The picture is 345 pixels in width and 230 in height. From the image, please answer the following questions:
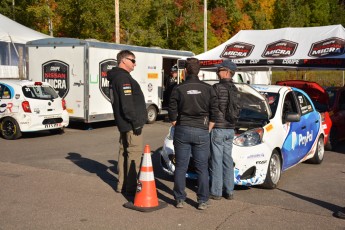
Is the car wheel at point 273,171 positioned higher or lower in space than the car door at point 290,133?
lower

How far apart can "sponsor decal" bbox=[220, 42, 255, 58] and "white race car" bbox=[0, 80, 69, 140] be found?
6.34 metres

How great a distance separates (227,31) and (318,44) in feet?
92.7

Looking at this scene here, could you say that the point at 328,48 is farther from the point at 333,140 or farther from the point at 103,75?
the point at 103,75

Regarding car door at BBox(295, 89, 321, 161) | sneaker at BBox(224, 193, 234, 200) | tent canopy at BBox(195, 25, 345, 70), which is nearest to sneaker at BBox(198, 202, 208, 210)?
sneaker at BBox(224, 193, 234, 200)

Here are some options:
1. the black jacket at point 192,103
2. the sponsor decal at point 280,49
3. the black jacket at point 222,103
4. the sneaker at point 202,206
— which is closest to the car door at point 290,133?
the black jacket at point 222,103

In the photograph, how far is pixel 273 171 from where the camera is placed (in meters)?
7.72

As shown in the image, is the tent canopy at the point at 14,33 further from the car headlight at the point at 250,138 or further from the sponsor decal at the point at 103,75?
the car headlight at the point at 250,138

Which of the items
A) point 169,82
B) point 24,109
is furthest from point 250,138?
point 169,82

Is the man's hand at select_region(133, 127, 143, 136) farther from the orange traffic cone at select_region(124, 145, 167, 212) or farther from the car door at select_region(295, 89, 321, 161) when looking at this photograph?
the car door at select_region(295, 89, 321, 161)

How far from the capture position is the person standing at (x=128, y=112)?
6652mm

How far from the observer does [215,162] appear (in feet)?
22.1

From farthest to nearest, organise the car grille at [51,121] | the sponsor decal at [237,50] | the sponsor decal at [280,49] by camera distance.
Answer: the sponsor decal at [237,50] → the sponsor decal at [280,49] → the car grille at [51,121]

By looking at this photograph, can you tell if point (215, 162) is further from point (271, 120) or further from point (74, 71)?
point (74, 71)

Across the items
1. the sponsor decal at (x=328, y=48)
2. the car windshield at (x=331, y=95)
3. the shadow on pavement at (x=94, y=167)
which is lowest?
the shadow on pavement at (x=94, y=167)
